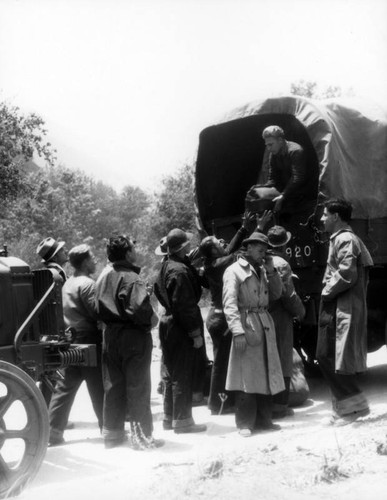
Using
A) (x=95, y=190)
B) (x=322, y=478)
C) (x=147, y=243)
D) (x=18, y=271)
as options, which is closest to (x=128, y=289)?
(x=18, y=271)

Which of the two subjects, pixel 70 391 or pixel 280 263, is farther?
pixel 280 263

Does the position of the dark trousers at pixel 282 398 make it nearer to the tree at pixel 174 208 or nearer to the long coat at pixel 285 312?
the long coat at pixel 285 312

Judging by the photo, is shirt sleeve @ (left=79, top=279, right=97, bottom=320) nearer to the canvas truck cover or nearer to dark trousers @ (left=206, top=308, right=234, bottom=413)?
dark trousers @ (left=206, top=308, right=234, bottom=413)

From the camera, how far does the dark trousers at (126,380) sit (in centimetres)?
554

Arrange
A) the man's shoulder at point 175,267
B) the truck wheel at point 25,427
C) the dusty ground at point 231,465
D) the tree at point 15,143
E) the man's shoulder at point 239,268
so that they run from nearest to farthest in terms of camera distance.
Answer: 1. the dusty ground at point 231,465
2. the truck wheel at point 25,427
3. the man's shoulder at point 239,268
4. the man's shoulder at point 175,267
5. the tree at point 15,143

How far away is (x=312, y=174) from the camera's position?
746cm

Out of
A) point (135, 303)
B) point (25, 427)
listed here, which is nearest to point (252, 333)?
point (135, 303)

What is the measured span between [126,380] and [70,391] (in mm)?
731

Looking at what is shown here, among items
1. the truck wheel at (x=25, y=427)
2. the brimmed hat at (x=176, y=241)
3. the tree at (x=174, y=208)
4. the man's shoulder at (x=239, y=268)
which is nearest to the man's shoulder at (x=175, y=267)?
the brimmed hat at (x=176, y=241)

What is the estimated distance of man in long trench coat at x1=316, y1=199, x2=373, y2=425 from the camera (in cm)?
568

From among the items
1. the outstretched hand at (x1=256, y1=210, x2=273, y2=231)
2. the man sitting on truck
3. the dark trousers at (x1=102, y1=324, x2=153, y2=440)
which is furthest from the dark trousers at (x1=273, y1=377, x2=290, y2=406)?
the man sitting on truck

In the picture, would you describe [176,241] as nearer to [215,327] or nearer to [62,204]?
[215,327]

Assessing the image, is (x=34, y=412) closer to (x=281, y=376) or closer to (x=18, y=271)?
(x=18, y=271)

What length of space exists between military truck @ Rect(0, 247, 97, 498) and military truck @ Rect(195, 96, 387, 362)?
8.27ft
